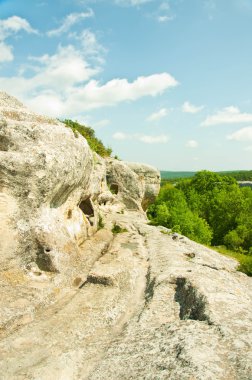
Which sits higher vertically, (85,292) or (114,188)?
(114,188)

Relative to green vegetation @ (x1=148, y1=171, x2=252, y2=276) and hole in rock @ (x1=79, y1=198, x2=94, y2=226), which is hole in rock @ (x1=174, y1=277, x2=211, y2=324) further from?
green vegetation @ (x1=148, y1=171, x2=252, y2=276)

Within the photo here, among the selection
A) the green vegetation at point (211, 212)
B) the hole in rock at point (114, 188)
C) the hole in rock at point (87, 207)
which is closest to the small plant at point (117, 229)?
the hole in rock at point (87, 207)

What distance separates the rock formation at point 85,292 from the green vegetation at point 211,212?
20.4 meters

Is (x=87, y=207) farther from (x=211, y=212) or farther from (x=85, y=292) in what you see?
(x=211, y=212)

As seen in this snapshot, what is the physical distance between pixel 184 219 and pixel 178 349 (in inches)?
1378

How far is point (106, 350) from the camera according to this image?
10117mm

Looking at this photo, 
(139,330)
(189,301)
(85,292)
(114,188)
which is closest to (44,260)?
(85,292)

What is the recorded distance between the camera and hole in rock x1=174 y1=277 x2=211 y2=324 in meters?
11.4

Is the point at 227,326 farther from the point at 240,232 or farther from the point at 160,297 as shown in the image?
Answer: the point at 240,232

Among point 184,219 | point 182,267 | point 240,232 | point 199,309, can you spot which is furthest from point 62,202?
point 240,232

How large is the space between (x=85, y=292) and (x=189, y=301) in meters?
4.30

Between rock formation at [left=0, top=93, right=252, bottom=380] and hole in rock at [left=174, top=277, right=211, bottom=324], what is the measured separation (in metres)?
0.05

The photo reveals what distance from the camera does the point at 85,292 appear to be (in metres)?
14.6

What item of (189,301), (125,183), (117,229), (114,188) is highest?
(125,183)
